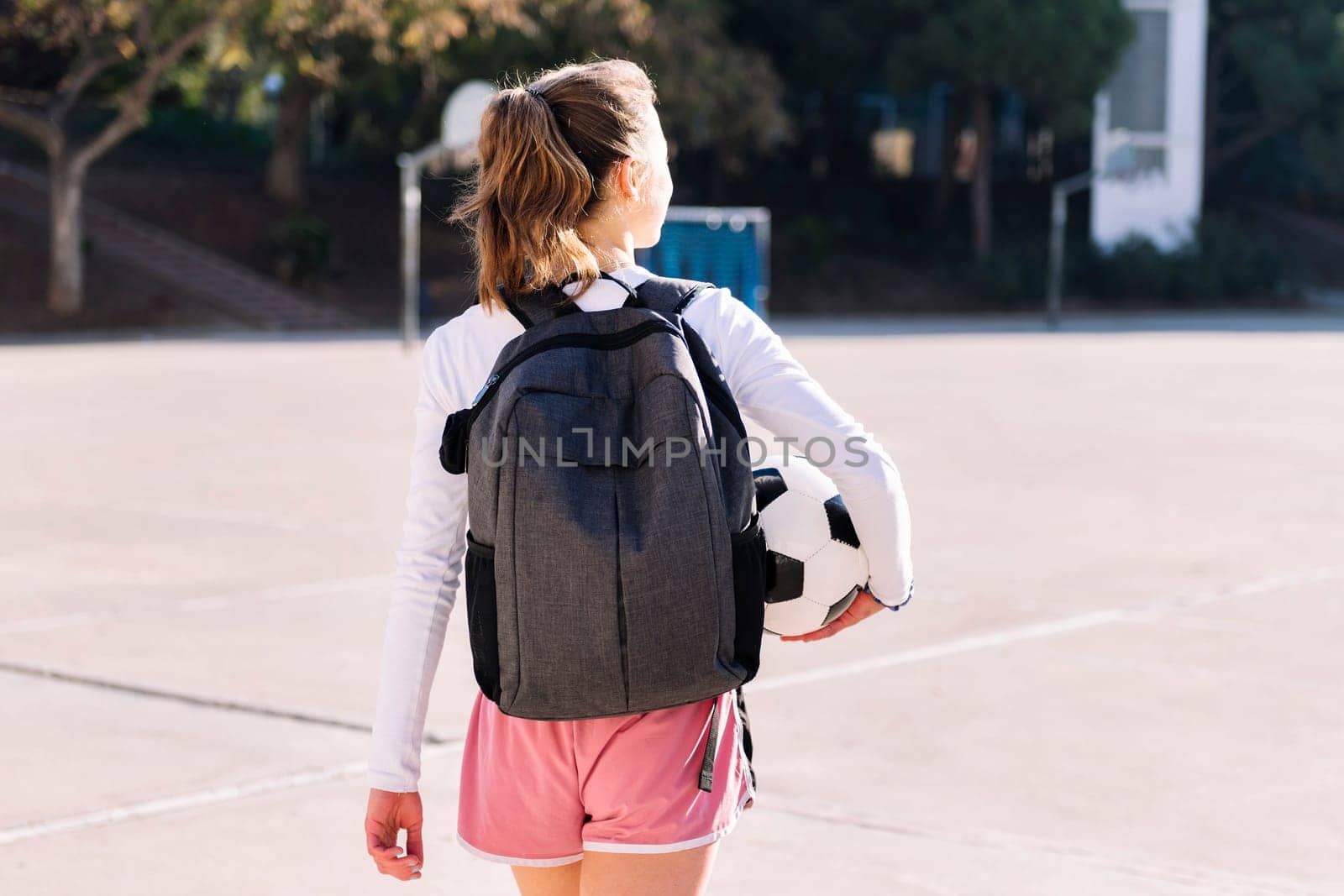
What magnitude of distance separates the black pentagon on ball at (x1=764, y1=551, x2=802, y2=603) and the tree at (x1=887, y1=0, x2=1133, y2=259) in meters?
39.3

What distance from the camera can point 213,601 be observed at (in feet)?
23.0

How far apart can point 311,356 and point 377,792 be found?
21.2 meters

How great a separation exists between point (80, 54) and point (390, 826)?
93.8ft

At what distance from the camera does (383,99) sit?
38969 mm

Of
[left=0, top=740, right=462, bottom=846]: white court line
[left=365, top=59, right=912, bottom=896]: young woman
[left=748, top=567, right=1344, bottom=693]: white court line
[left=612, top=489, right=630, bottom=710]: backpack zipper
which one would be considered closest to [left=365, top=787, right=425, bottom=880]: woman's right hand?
[left=365, top=59, right=912, bottom=896]: young woman

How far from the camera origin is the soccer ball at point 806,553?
2.19m

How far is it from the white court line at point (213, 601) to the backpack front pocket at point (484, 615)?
4308 mm

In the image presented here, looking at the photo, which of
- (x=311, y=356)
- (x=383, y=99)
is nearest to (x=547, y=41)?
(x=383, y=99)

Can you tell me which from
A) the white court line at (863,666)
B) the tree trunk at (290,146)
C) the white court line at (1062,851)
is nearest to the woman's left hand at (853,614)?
the white court line at (1062,851)

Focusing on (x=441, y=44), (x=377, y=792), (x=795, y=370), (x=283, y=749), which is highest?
(x=441, y=44)

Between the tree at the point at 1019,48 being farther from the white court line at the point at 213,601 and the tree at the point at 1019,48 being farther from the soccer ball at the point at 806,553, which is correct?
the soccer ball at the point at 806,553

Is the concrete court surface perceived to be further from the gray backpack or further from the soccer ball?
the gray backpack

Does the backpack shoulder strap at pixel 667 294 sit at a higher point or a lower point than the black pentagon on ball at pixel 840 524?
higher

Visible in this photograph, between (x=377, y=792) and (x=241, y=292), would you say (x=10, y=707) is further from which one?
(x=241, y=292)
